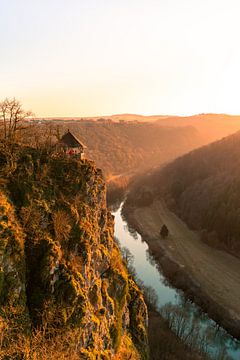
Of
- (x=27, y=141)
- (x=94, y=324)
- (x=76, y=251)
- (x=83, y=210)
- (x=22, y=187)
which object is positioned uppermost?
(x=27, y=141)

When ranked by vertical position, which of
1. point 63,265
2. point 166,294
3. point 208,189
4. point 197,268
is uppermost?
point 63,265

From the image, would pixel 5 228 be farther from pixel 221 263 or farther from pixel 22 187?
pixel 221 263

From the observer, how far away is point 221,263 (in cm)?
5916

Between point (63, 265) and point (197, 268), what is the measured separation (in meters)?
42.8

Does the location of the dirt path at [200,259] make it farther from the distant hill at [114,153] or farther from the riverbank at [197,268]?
the distant hill at [114,153]

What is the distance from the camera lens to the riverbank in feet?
147

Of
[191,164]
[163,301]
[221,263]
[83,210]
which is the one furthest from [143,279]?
[191,164]

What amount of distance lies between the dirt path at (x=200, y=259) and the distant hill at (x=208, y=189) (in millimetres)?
Answer: 2991

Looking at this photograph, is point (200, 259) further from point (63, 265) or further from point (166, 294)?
point (63, 265)

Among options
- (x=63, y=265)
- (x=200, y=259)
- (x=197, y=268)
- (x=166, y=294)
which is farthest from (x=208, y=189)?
(x=63, y=265)

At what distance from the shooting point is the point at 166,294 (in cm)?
5025

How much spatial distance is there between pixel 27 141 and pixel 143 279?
118 ft

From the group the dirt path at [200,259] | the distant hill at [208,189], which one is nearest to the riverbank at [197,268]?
the dirt path at [200,259]

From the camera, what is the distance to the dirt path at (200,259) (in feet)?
157
